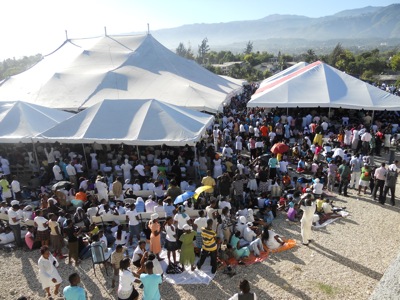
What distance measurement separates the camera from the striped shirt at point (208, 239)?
20.4 ft

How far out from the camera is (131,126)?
1142 centimetres

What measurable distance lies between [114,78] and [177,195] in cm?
1117

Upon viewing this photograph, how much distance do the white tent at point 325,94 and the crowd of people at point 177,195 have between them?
1225mm

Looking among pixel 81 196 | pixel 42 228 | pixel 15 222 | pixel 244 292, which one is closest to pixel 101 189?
pixel 81 196

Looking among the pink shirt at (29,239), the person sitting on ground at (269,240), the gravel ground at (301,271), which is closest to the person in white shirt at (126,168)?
the pink shirt at (29,239)

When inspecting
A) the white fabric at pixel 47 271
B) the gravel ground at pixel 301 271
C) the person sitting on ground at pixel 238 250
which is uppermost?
the white fabric at pixel 47 271

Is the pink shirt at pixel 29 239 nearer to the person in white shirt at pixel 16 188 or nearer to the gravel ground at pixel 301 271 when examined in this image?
the gravel ground at pixel 301 271

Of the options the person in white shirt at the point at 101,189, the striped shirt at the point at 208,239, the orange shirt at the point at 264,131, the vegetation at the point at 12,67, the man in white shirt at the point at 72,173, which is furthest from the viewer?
the vegetation at the point at 12,67

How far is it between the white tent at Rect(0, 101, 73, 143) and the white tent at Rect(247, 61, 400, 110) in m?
9.23

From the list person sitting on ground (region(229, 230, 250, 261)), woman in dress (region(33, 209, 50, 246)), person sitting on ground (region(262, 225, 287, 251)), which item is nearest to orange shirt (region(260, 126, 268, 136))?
person sitting on ground (region(262, 225, 287, 251))

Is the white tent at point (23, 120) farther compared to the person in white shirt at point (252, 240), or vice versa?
the white tent at point (23, 120)

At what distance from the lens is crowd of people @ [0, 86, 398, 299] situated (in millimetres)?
6566

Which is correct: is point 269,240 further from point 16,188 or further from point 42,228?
point 16,188

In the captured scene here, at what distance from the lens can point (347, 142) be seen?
1387cm
